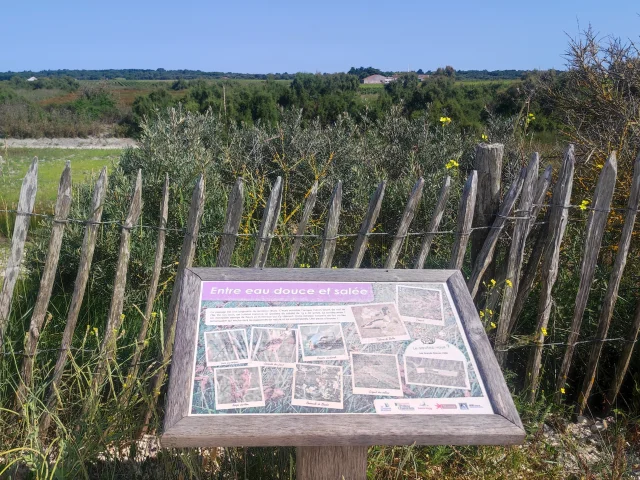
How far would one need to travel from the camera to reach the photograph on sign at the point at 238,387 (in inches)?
64.6

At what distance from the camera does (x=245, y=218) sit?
4434 mm

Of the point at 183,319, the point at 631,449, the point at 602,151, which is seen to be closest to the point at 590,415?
the point at 631,449

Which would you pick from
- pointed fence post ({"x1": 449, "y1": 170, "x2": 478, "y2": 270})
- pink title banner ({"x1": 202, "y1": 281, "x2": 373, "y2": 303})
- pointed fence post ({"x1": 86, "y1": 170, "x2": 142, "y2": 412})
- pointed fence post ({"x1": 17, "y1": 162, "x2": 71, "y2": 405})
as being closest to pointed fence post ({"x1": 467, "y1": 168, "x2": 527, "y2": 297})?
pointed fence post ({"x1": 449, "y1": 170, "x2": 478, "y2": 270})

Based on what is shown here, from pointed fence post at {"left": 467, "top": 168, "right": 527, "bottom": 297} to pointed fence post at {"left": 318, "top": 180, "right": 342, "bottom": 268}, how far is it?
2.58 ft

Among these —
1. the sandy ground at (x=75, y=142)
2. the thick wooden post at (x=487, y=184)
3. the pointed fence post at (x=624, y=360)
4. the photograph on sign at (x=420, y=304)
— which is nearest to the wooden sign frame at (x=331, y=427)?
the photograph on sign at (x=420, y=304)

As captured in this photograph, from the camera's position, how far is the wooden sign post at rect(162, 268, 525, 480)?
5.22 ft

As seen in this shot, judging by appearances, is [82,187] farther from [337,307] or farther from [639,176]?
[639,176]

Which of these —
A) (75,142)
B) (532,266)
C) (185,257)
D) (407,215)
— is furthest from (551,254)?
(75,142)

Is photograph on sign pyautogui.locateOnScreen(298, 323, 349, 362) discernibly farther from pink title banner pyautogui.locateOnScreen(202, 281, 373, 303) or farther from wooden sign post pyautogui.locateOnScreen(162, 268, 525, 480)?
pink title banner pyautogui.locateOnScreen(202, 281, 373, 303)

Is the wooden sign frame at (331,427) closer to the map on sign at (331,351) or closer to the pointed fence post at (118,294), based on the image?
the map on sign at (331,351)

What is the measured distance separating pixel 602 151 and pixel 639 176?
1270 mm

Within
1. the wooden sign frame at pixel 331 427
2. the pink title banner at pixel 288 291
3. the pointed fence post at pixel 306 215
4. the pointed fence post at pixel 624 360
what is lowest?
the pointed fence post at pixel 624 360

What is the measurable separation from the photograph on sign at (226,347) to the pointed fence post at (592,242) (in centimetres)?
206

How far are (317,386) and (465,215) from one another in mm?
1450
